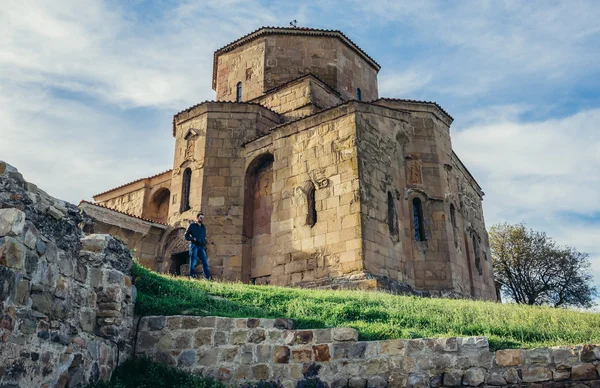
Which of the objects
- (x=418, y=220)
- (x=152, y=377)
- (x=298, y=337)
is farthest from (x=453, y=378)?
(x=418, y=220)

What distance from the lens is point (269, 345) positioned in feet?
23.1

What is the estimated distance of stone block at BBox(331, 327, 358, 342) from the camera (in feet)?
22.8

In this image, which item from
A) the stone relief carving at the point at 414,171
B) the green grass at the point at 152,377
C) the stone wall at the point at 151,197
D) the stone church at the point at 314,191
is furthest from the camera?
the stone wall at the point at 151,197

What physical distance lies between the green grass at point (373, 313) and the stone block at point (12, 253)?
2650mm

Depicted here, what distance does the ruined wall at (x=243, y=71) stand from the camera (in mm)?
20375

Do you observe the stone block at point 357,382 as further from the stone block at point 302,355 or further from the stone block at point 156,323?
the stone block at point 156,323

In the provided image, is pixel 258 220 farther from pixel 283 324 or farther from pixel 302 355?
pixel 302 355

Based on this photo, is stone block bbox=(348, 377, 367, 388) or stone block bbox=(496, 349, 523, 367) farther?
stone block bbox=(348, 377, 367, 388)

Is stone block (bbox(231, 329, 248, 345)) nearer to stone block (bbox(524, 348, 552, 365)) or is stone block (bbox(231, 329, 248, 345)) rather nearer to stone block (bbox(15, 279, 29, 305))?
stone block (bbox(15, 279, 29, 305))

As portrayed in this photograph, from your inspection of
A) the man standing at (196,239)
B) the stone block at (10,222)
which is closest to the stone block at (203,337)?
the stone block at (10,222)

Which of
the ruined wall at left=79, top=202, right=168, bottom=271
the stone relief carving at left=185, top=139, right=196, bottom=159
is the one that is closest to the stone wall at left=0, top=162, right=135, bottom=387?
the ruined wall at left=79, top=202, right=168, bottom=271

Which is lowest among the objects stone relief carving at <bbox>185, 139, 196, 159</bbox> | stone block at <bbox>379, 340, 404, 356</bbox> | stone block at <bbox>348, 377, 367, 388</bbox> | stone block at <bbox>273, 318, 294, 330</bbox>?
stone block at <bbox>348, 377, 367, 388</bbox>

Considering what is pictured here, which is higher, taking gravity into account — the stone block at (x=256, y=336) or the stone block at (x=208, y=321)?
the stone block at (x=208, y=321)

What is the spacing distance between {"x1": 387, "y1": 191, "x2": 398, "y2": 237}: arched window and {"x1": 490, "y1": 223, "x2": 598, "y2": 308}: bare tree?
1371 centimetres
